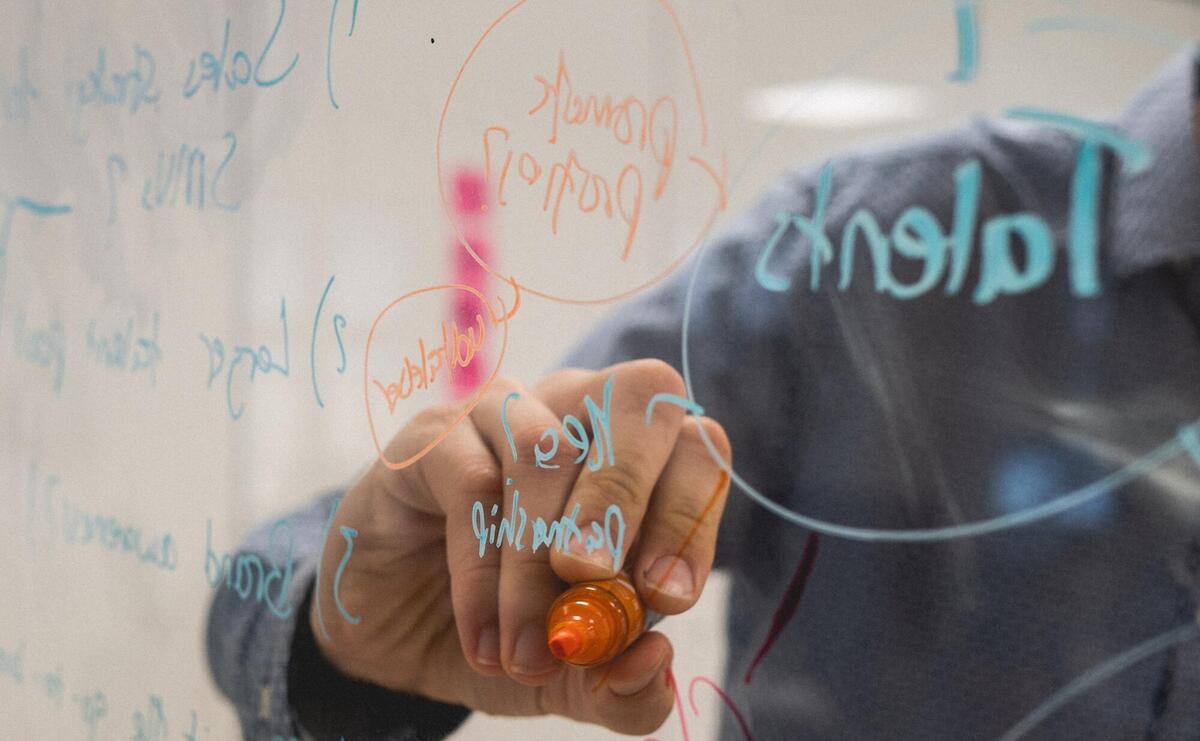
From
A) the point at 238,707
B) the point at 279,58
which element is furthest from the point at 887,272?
the point at 238,707

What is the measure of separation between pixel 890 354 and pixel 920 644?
0.10 meters

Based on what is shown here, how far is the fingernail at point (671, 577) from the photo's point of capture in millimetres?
407

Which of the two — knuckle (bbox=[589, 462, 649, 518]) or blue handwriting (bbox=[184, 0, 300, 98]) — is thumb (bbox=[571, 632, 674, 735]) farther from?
blue handwriting (bbox=[184, 0, 300, 98])

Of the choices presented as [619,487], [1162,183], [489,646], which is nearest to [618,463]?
[619,487]

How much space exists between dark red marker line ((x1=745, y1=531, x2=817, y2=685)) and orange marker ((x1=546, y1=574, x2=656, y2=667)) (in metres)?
0.05

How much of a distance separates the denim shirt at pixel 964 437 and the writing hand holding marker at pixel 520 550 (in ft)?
0.08

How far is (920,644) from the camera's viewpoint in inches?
13.6

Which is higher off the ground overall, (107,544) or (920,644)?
(920,644)

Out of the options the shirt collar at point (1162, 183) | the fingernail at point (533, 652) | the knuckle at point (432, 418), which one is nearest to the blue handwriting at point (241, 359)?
the knuckle at point (432, 418)

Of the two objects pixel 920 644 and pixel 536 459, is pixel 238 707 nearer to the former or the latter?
pixel 536 459

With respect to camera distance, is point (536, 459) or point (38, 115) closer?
point (536, 459)

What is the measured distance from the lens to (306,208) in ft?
1.96

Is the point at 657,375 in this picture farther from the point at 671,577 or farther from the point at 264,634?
the point at 264,634

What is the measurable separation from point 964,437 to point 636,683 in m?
0.17
